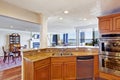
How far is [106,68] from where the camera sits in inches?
155

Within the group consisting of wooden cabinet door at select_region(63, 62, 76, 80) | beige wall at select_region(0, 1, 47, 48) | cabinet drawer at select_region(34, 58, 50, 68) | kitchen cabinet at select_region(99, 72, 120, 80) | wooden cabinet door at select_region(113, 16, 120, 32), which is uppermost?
beige wall at select_region(0, 1, 47, 48)

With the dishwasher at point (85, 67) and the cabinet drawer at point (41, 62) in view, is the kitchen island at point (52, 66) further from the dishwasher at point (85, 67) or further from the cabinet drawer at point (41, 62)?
the dishwasher at point (85, 67)

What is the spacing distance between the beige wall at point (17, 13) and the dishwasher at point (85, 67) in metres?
2.21

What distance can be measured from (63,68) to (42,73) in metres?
0.82

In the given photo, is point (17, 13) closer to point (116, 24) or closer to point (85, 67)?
point (85, 67)

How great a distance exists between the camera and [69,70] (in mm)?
3832

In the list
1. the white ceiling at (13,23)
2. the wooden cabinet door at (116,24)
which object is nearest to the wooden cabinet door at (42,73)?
the white ceiling at (13,23)

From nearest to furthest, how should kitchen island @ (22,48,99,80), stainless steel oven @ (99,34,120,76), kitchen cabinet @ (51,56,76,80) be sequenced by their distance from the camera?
kitchen island @ (22,48,99,80), stainless steel oven @ (99,34,120,76), kitchen cabinet @ (51,56,76,80)

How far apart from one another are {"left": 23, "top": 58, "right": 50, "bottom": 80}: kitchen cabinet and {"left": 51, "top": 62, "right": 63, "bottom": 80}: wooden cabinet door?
0.67ft

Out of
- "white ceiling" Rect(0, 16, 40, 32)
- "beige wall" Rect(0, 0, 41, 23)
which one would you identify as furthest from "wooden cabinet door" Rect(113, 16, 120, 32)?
"white ceiling" Rect(0, 16, 40, 32)

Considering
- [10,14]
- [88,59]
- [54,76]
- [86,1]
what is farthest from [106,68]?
[10,14]

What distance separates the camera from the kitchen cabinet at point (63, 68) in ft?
12.2

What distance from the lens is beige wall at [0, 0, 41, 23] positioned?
10.8 ft

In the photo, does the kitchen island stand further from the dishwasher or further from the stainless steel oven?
the stainless steel oven
